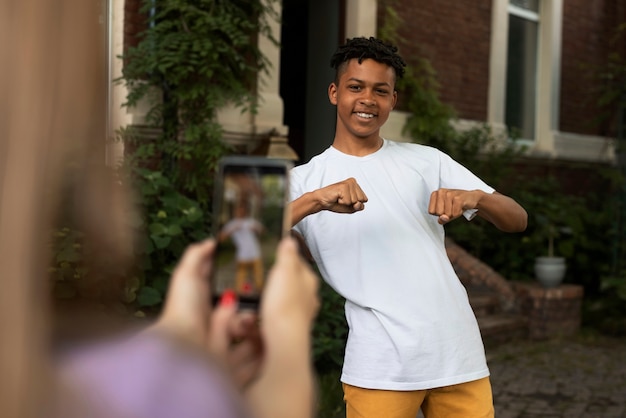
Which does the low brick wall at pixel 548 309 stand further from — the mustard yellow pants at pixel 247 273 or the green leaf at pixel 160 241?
the mustard yellow pants at pixel 247 273

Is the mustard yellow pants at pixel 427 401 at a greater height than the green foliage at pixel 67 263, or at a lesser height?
lesser

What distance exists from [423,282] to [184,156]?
397cm

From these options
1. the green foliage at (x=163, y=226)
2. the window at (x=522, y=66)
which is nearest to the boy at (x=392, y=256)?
the green foliage at (x=163, y=226)

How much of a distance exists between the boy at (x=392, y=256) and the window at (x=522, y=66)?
856 centimetres

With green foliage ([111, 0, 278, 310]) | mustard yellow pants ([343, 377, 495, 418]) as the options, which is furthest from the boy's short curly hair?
green foliage ([111, 0, 278, 310])

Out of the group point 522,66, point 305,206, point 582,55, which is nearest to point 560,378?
point 305,206

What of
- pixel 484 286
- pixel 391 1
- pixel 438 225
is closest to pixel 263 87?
pixel 391 1

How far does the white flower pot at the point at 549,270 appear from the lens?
8047 mm

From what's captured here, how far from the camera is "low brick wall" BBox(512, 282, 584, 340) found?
781 centimetres

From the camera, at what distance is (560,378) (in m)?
6.33

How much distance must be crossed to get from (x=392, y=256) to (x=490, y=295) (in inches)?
227

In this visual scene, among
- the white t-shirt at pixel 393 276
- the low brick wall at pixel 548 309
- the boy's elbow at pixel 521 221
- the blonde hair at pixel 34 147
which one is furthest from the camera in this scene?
the low brick wall at pixel 548 309

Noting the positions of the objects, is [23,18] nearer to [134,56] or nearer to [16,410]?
[16,410]

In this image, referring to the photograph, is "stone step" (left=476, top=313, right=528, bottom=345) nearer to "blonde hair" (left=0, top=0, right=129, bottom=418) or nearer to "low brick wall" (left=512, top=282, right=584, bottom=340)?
"low brick wall" (left=512, top=282, right=584, bottom=340)
